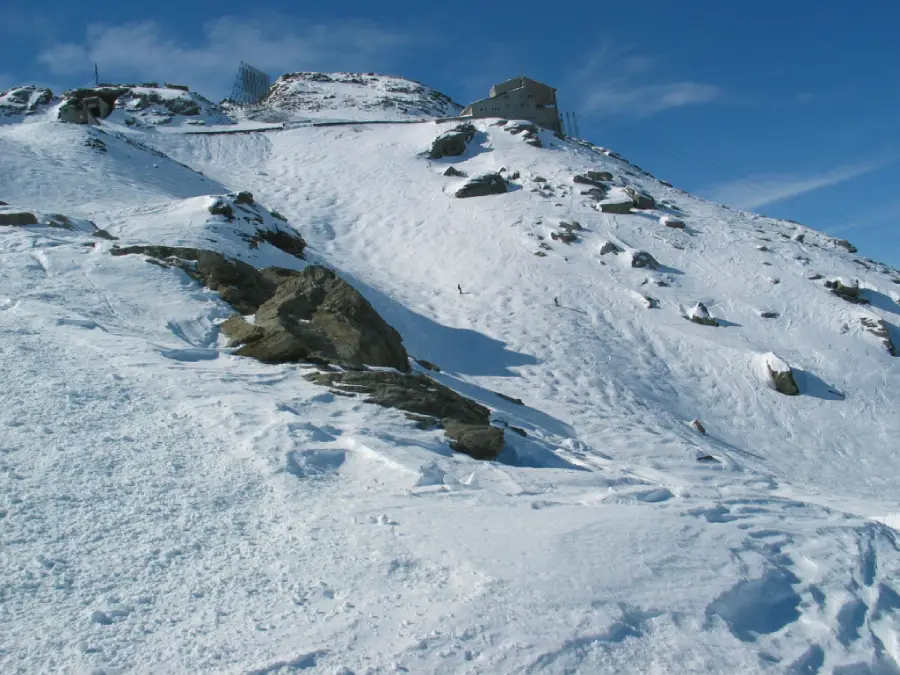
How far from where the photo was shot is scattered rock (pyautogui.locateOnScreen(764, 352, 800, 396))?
18906 millimetres

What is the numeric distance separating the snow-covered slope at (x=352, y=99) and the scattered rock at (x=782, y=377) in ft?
143

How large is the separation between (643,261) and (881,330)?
29.2 feet

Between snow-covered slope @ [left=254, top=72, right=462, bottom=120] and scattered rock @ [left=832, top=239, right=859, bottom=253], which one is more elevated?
snow-covered slope @ [left=254, top=72, right=462, bottom=120]

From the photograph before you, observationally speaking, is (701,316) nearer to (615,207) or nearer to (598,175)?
(615,207)

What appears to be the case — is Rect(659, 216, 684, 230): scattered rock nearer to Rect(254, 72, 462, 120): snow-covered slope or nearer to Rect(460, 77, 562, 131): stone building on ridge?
Rect(460, 77, 562, 131): stone building on ridge

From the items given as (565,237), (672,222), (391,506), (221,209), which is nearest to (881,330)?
(672,222)

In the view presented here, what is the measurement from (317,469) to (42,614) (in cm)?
A: 286

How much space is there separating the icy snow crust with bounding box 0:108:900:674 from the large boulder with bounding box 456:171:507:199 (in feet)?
51.5

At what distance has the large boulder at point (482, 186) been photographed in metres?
33.1

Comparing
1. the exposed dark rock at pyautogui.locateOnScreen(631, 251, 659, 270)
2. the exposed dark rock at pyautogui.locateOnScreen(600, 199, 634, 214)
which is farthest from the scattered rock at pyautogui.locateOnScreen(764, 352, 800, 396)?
the exposed dark rock at pyautogui.locateOnScreen(600, 199, 634, 214)

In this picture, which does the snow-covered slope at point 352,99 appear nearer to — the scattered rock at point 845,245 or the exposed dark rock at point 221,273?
the scattered rock at point 845,245

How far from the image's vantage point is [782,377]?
19.0 meters

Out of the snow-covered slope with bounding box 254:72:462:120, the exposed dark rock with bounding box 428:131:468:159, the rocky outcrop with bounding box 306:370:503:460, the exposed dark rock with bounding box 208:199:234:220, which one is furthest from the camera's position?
the snow-covered slope with bounding box 254:72:462:120

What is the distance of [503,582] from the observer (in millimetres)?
4492
